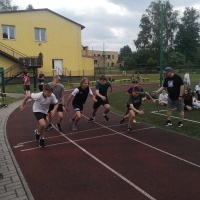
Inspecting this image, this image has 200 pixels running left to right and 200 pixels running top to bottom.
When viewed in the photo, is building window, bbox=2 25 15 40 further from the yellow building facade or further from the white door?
the white door

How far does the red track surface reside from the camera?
5.28 m

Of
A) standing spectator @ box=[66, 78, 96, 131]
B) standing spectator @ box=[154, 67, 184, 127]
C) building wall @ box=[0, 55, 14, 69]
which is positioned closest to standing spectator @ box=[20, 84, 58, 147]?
standing spectator @ box=[66, 78, 96, 131]

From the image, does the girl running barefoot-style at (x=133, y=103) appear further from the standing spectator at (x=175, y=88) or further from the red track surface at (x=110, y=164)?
the standing spectator at (x=175, y=88)

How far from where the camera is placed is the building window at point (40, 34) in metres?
37.7

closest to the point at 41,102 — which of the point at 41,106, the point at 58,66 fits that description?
the point at 41,106

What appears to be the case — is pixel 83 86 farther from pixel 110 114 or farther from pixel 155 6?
pixel 155 6

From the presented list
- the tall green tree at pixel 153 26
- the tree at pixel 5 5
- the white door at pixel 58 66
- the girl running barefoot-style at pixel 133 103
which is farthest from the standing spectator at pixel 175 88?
the tree at pixel 5 5

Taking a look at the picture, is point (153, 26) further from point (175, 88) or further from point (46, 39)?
point (175, 88)

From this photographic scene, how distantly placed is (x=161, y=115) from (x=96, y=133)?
13.0 feet

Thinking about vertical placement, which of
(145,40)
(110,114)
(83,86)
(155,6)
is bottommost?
(110,114)

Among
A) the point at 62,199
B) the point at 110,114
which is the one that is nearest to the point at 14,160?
the point at 62,199

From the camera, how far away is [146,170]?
629 cm

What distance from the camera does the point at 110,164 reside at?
22.0 ft

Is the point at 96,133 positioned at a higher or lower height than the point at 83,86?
lower
